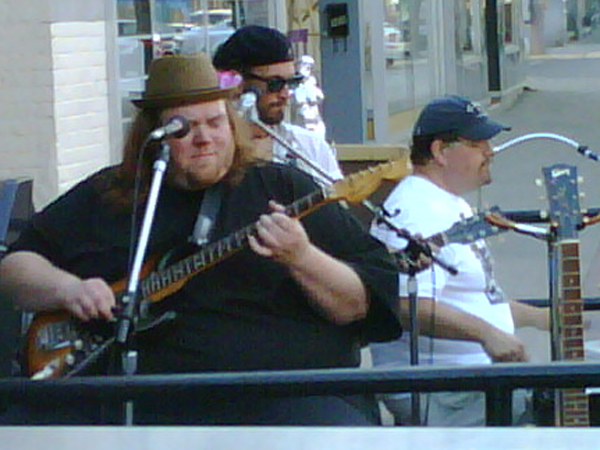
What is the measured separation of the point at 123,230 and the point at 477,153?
132 centimetres

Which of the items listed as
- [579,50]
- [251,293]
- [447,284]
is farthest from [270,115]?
[579,50]

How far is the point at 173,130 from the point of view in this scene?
146 inches

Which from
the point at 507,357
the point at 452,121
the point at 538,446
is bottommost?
the point at 507,357

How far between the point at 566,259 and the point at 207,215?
38.1 inches

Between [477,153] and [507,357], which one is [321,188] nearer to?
[507,357]

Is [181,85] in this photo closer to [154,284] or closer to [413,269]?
[154,284]

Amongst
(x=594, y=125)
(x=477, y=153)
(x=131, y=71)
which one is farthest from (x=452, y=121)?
(x=594, y=125)

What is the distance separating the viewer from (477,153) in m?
4.77

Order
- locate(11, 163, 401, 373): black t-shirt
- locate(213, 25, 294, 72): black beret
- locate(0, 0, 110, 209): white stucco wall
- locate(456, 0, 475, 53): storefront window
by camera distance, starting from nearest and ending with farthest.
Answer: locate(11, 163, 401, 373): black t-shirt, locate(213, 25, 294, 72): black beret, locate(0, 0, 110, 209): white stucco wall, locate(456, 0, 475, 53): storefront window

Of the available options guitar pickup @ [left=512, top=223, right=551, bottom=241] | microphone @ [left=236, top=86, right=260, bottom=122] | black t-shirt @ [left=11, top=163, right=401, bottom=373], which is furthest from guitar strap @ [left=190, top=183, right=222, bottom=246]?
guitar pickup @ [left=512, top=223, right=551, bottom=241]

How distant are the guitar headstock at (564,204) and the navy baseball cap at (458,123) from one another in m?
0.59

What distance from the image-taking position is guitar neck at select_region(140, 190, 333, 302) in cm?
368

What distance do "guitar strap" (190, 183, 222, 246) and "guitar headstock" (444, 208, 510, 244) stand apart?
0.60 meters

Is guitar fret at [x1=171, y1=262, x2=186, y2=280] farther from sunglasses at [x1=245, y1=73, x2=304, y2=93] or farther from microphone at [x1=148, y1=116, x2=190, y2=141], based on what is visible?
sunglasses at [x1=245, y1=73, x2=304, y2=93]
